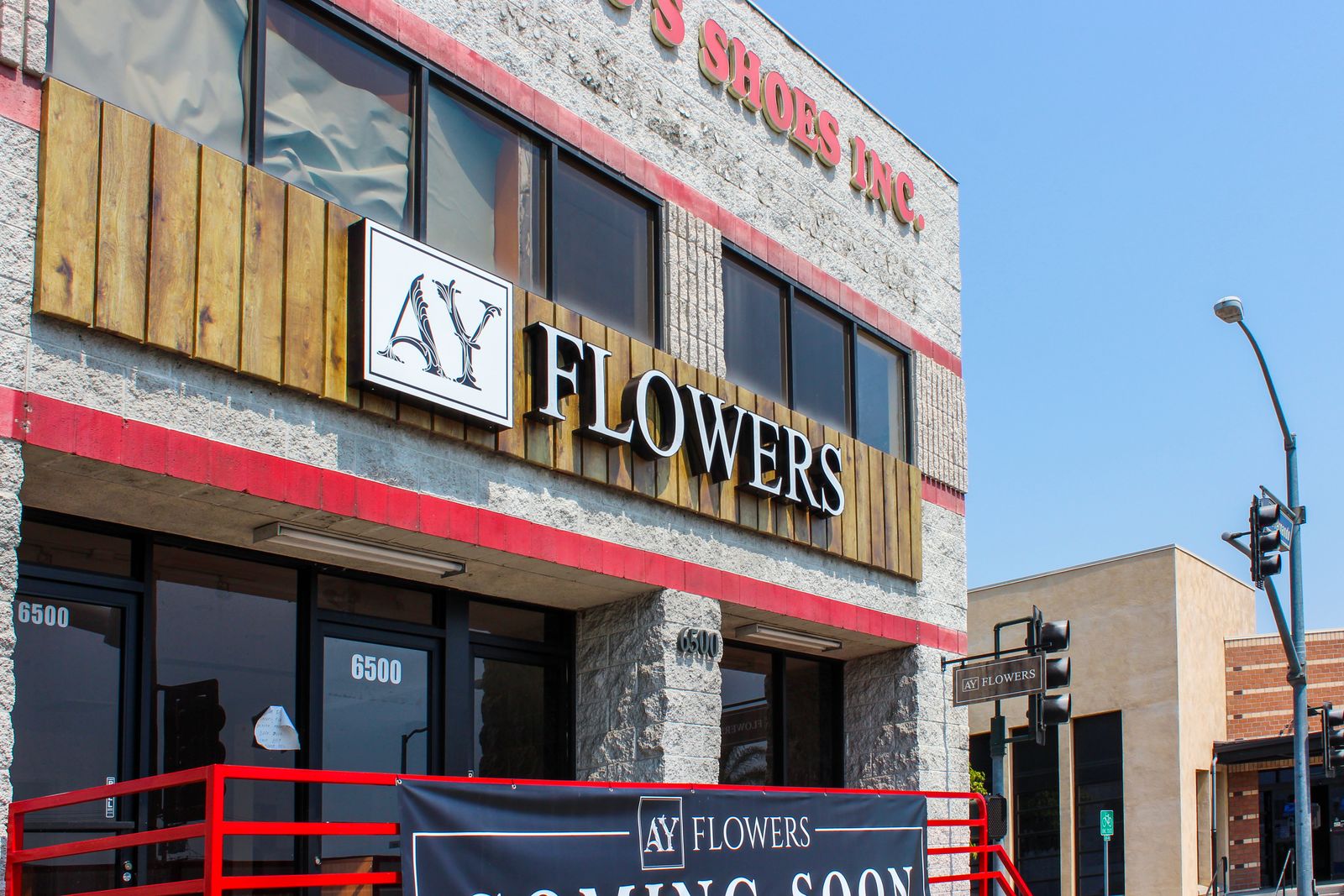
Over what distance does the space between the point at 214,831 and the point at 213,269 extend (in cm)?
335

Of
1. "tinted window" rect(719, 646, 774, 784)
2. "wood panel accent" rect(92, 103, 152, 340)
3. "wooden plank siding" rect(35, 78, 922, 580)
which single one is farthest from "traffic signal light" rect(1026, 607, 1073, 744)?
"wood panel accent" rect(92, 103, 152, 340)

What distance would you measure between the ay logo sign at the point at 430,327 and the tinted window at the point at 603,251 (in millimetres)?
1051

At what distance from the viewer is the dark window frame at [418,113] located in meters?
8.66

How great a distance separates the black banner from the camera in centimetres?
680

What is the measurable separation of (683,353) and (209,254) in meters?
4.44

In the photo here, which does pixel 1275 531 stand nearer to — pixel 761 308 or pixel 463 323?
pixel 761 308

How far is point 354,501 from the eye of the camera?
8641 millimetres

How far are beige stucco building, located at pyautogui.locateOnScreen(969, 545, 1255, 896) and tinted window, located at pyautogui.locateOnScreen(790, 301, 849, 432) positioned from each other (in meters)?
23.5

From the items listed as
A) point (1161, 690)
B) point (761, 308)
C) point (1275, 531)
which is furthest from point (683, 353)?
point (1161, 690)

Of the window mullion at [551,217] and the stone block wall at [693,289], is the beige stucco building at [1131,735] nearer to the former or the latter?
the stone block wall at [693,289]

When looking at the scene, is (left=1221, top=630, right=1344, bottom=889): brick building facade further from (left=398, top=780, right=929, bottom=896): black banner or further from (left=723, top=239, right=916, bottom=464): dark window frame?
(left=398, top=780, right=929, bottom=896): black banner

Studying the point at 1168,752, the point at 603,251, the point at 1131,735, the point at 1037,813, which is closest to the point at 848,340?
the point at 603,251

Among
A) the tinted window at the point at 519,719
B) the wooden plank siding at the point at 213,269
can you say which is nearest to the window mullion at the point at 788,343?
the wooden plank siding at the point at 213,269

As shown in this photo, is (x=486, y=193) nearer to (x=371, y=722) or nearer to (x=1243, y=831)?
(x=371, y=722)
